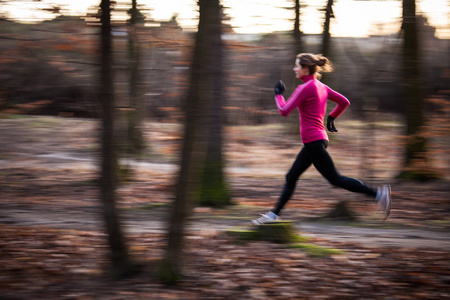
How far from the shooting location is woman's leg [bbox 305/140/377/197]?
5.86 m

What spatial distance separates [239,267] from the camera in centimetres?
498

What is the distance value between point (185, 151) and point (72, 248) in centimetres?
237

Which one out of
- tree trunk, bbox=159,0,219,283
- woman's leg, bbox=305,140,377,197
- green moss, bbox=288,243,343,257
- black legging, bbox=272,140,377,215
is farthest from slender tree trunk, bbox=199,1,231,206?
tree trunk, bbox=159,0,219,283

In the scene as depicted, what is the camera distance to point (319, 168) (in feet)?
19.6

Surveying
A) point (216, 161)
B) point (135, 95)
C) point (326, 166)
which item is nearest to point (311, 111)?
point (326, 166)

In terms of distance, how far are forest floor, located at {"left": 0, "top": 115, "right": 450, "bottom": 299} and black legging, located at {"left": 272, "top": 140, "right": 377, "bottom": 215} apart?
Result: 0.62m

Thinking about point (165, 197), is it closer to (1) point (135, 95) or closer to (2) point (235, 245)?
(1) point (135, 95)

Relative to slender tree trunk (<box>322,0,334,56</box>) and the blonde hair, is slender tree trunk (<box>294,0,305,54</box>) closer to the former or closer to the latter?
slender tree trunk (<box>322,0,334,56</box>)

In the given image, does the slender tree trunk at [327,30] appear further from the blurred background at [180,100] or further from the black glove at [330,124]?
the black glove at [330,124]

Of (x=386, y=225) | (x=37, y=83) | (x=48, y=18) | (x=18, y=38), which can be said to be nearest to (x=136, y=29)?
(x=48, y=18)

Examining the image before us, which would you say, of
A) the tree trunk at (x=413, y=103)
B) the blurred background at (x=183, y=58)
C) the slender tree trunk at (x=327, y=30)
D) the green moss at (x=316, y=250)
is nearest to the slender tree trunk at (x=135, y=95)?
the blurred background at (x=183, y=58)

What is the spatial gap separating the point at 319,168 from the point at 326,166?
A: 0.09 metres

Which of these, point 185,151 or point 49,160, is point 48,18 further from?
point 49,160

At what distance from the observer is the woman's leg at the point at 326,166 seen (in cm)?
586
